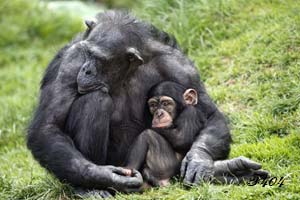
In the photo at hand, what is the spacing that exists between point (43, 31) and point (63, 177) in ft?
26.1

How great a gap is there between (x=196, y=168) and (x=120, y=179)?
64 centimetres

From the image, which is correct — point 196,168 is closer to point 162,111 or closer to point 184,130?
point 184,130

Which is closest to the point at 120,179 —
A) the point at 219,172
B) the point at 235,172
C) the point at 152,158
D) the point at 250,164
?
the point at 152,158

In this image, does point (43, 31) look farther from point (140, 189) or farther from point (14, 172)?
point (140, 189)

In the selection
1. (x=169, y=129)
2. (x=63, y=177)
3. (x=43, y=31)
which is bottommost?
(x=43, y=31)

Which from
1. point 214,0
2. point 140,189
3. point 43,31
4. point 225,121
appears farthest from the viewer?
point 43,31

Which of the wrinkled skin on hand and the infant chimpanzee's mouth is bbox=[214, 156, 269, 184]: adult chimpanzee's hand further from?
the infant chimpanzee's mouth

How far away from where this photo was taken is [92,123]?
7.07 meters

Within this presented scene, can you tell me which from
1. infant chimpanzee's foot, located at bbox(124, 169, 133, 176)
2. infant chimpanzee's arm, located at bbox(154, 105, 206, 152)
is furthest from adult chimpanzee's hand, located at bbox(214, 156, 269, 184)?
infant chimpanzee's foot, located at bbox(124, 169, 133, 176)

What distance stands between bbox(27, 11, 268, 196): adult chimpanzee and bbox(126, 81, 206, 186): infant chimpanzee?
13 cm

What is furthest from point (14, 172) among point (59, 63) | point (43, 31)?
point (43, 31)

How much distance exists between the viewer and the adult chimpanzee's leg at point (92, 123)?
7.08 m

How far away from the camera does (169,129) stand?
23.7 ft

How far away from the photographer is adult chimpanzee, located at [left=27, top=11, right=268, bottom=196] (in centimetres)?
703
